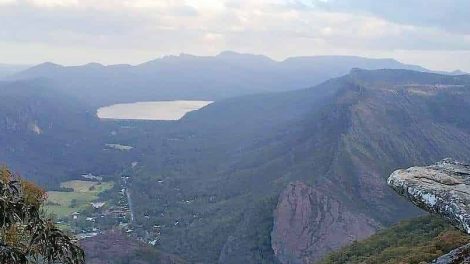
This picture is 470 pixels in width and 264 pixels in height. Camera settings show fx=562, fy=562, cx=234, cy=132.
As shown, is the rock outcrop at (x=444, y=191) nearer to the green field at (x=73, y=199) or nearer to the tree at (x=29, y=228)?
the tree at (x=29, y=228)

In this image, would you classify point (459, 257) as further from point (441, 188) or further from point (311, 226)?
point (311, 226)

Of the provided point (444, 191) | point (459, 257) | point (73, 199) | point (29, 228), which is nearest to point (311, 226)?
point (459, 257)

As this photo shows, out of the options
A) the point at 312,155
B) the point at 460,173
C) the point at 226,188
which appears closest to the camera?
the point at 460,173

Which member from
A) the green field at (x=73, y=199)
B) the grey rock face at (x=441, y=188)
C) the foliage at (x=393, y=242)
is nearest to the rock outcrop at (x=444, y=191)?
the grey rock face at (x=441, y=188)

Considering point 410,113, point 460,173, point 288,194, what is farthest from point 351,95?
point 460,173

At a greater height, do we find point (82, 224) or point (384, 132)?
point (384, 132)

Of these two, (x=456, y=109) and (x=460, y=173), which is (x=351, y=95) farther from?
(x=460, y=173)
